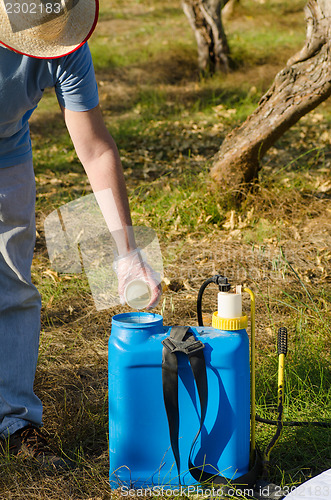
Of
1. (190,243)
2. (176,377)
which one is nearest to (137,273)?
(176,377)

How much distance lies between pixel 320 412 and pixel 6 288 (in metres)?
1.37

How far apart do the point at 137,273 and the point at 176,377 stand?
0.36 meters

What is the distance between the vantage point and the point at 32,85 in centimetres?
195

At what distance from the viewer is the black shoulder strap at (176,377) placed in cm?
176

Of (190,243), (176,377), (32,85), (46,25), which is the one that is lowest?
(190,243)

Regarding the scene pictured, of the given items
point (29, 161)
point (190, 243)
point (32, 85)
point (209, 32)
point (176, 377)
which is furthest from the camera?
point (209, 32)

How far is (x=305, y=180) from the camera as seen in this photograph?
5.27m

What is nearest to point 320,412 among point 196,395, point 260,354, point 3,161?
point 260,354

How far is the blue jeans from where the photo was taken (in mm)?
2127

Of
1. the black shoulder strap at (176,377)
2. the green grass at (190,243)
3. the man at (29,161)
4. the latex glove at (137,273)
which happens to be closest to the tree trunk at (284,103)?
the green grass at (190,243)

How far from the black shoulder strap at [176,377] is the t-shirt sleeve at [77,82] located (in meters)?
0.85

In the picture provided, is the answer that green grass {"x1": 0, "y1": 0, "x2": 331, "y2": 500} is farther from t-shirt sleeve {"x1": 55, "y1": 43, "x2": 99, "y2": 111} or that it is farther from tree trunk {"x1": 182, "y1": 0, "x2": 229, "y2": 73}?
t-shirt sleeve {"x1": 55, "y1": 43, "x2": 99, "y2": 111}

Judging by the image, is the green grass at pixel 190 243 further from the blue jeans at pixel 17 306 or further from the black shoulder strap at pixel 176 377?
the black shoulder strap at pixel 176 377

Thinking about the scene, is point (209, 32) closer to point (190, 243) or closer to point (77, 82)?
point (190, 243)
